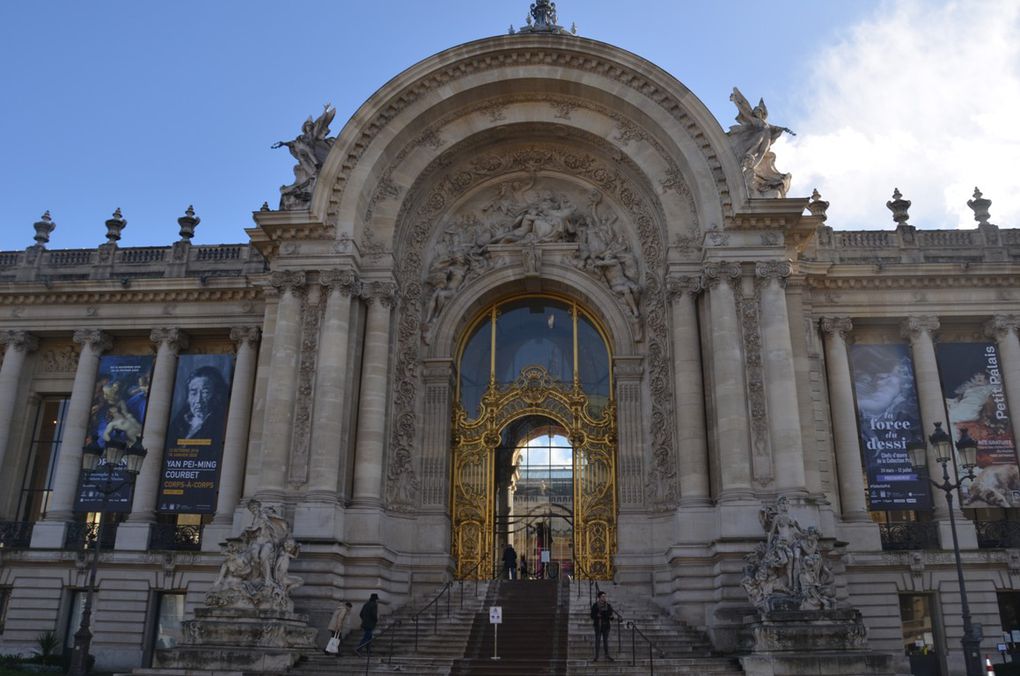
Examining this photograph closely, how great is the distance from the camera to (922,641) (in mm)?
23312

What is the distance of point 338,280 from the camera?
73.1ft

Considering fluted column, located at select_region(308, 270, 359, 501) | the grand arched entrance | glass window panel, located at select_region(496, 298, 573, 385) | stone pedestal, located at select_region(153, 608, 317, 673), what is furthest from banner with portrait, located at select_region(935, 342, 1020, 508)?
stone pedestal, located at select_region(153, 608, 317, 673)

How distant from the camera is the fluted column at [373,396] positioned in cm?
2134

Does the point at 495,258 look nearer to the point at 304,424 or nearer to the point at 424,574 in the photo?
the point at 304,424

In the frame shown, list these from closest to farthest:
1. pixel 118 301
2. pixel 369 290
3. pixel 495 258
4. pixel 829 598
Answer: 1. pixel 829 598
2. pixel 369 290
3. pixel 495 258
4. pixel 118 301

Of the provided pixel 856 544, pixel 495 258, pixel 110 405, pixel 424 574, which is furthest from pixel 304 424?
pixel 856 544

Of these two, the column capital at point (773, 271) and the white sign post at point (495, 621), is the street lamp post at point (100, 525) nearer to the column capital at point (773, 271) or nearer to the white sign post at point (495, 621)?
the white sign post at point (495, 621)

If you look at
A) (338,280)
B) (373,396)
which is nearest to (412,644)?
(373,396)

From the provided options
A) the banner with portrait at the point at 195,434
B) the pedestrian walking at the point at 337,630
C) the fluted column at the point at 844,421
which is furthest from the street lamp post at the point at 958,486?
the banner with portrait at the point at 195,434

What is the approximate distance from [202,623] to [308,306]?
8.36 m

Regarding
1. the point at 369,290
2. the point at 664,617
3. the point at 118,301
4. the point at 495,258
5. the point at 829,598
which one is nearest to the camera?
the point at 829,598

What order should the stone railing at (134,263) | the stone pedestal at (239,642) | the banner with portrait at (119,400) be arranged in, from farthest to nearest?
the stone railing at (134,263) < the banner with portrait at (119,400) < the stone pedestal at (239,642)

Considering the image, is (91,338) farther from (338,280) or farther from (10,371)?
(338,280)

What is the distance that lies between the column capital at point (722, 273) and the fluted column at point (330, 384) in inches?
356
